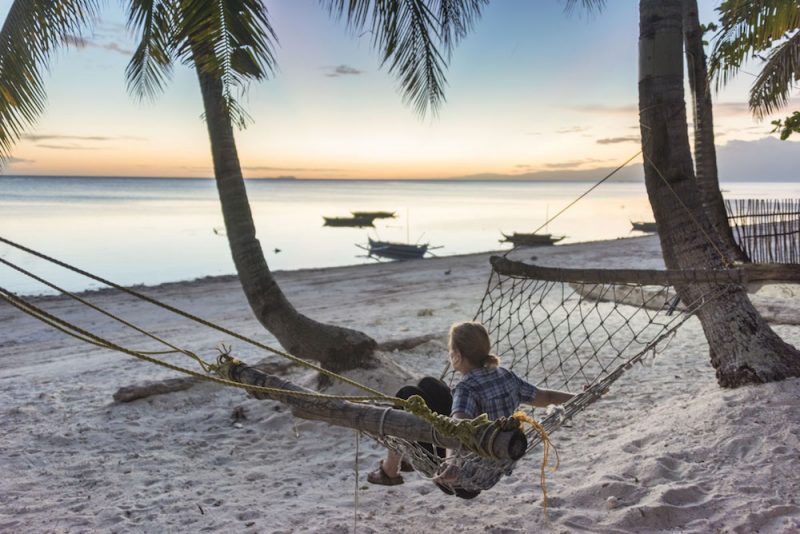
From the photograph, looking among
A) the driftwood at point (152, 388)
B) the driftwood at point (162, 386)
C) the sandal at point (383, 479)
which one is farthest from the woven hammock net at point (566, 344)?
the driftwood at point (152, 388)

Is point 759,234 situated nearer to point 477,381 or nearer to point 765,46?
point 765,46

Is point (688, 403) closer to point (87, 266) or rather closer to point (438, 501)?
point (438, 501)

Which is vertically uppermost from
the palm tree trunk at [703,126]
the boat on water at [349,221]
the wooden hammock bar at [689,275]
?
the palm tree trunk at [703,126]

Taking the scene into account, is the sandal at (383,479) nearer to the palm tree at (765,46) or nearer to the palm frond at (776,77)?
the palm tree at (765,46)

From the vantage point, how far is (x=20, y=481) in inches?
140

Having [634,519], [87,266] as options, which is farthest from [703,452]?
[87,266]

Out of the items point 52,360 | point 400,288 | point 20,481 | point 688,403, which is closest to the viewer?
point 20,481

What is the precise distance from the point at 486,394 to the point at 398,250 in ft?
68.6

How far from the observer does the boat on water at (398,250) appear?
22953 millimetres

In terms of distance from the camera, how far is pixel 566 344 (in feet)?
22.0

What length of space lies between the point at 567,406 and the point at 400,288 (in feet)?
34.0

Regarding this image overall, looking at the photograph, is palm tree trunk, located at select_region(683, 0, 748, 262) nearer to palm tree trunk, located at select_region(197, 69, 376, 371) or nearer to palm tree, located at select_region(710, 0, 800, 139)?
palm tree, located at select_region(710, 0, 800, 139)

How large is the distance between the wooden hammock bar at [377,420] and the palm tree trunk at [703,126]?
18.3 feet

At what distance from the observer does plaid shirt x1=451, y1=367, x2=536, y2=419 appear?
260 cm
